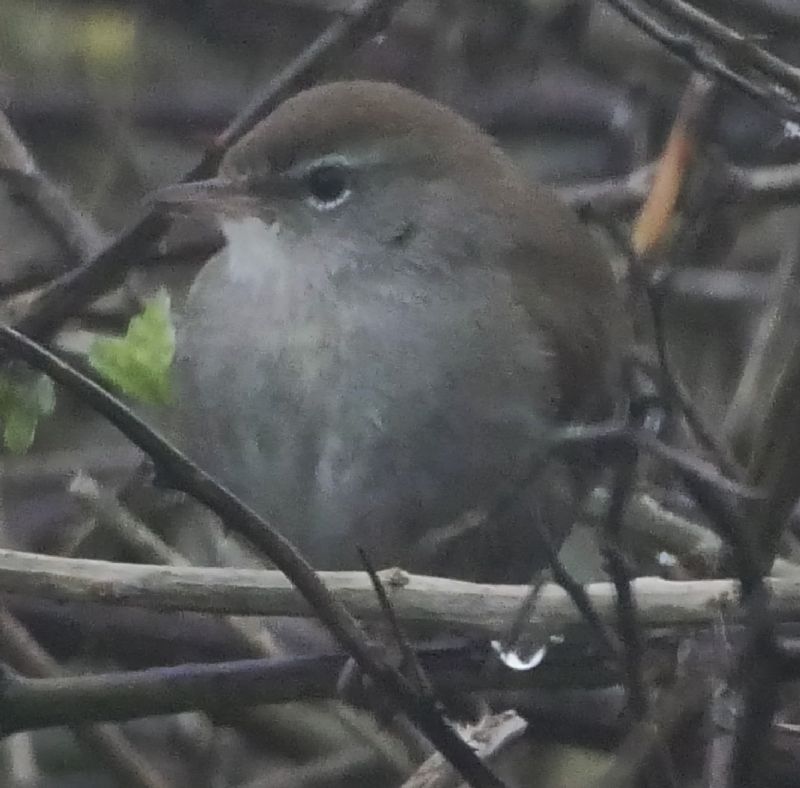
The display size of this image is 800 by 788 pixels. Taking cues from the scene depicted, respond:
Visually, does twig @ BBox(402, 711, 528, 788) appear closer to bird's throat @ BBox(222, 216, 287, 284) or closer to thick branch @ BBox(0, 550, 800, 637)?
thick branch @ BBox(0, 550, 800, 637)

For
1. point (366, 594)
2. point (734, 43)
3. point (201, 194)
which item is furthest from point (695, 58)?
point (201, 194)

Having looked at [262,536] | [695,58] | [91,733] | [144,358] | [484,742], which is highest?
[695,58]

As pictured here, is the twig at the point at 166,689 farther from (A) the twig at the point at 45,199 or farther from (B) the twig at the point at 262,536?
(A) the twig at the point at 45,199

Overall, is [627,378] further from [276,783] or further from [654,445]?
[276,783]

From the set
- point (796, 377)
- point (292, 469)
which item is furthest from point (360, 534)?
point (796, 377)

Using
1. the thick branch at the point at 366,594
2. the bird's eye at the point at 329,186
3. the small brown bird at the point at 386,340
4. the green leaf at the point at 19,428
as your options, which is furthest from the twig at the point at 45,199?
the thick branch at the point at 366,594

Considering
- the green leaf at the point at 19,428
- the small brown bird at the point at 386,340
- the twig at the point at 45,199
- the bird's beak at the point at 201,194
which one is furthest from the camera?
the twig at the point at 45,199

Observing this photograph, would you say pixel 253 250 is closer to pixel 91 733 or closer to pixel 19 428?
pixel 19 428
